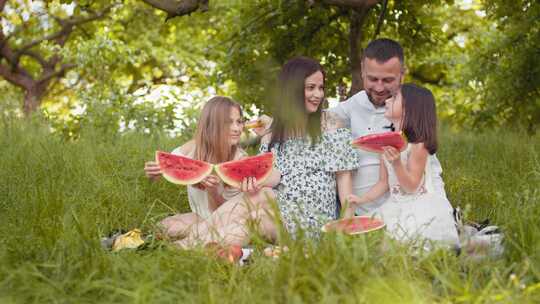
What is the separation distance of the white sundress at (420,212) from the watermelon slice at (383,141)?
310 millimetres

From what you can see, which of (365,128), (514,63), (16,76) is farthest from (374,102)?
(16,76)

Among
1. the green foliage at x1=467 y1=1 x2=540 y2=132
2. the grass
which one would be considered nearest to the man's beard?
the grass

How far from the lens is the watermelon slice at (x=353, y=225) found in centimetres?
336

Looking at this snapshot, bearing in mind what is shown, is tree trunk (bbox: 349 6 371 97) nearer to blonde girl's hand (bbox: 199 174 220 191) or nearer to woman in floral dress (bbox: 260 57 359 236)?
woman in floral dress (bbox: 260 57 359 236)

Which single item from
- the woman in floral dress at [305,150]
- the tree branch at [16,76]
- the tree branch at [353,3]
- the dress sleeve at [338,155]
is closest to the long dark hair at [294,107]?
the woman in floral dress at [305,150]

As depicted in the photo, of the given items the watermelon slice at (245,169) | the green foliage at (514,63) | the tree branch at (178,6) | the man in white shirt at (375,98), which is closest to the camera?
the watermelon slice at (245,169)

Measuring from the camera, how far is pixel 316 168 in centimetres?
471

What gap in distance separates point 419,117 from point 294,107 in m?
0.93

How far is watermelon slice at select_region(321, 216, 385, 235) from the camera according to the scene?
3361 millimetres

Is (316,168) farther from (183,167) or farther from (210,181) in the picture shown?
(183,167)

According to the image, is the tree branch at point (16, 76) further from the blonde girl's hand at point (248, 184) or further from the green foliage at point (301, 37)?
the blonde girl's hand at point (248, 184)

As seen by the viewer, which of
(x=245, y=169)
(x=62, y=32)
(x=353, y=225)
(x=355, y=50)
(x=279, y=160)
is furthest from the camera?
(x=62, y=32)

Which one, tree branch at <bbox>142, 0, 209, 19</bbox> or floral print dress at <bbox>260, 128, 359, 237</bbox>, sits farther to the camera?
tree branch at <bbox>142, 0, 209, 19</bbox>

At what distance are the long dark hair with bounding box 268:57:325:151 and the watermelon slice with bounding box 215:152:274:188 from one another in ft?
1.54
